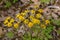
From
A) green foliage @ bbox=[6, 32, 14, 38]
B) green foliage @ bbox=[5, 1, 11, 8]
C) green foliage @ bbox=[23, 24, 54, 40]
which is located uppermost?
green foliage @ bbox=[5, 1, 11, 8]

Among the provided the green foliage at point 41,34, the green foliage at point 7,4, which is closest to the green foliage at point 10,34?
the green foliage at point 41,34

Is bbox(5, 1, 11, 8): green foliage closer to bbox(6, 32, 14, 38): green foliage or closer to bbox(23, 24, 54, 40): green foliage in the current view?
bbox(6, 32, 14, 38): green foliage

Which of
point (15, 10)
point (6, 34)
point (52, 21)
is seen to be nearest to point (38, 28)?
point (52, 21)

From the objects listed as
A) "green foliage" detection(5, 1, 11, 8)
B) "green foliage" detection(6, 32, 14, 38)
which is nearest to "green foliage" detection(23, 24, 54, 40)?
"green foliage" detection(6, 32, 14, 38)

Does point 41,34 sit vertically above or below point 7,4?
below

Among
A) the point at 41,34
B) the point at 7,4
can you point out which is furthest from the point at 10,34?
the point at 7,4

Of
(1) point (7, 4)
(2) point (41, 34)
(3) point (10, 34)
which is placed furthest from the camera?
(1) point (7, 4)

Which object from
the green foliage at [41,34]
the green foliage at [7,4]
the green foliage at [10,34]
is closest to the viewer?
the green foliage at [41,34]

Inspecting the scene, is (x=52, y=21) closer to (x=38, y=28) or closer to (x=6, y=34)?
(x=38, y=28)

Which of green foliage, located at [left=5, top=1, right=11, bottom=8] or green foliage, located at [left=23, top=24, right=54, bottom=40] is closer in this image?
green foliage, located at [left=23, top=24, right=54, bottom=40]

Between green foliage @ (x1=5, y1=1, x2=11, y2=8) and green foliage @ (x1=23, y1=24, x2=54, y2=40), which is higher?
green foliage @ (x1=5, y1=1, x2=11, y2=8)

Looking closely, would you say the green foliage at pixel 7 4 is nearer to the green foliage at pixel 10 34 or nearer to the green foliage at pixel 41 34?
the green foliage at pixel 10 34

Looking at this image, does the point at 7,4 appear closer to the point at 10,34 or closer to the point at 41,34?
the point at 10,34
